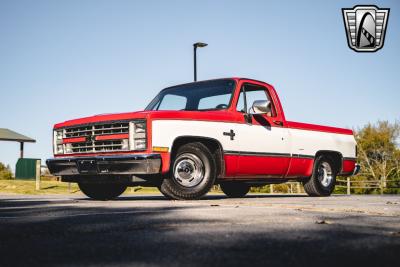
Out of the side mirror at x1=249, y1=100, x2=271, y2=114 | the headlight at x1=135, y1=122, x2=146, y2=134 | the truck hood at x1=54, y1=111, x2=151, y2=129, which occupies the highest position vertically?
the side mirror at x1=249, y1=100, x2=271, y2=114

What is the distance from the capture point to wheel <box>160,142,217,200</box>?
6.95m

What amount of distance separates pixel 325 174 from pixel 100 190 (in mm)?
4363

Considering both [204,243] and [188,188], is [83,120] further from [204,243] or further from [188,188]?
[204,243]

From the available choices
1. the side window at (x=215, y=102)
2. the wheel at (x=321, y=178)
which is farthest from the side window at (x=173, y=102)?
the wheel at (x=321, y=178)

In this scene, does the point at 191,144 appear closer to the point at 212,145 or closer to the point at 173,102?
the point at 212,145

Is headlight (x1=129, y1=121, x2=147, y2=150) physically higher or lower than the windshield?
lower

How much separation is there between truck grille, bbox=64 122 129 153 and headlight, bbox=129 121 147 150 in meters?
0.10

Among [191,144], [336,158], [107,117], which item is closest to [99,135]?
[107,117]

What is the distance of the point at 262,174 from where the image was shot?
8.17 meters

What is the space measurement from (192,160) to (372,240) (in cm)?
440

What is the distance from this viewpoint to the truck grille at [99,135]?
6.99 meters

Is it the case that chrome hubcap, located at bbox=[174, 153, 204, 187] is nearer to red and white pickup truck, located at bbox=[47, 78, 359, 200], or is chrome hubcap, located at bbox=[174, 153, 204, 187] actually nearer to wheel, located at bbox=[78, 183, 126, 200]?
red and white pickup truck, located at bbox=[47, 78, 359, 200]

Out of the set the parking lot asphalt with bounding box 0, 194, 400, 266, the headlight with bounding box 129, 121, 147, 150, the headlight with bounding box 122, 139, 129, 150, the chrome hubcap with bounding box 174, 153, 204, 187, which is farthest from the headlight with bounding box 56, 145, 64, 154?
the parking lot asphalt with bounding box 0, 194, 400, 266

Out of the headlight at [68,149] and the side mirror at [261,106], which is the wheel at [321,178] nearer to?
the side mirror at [261,106]
